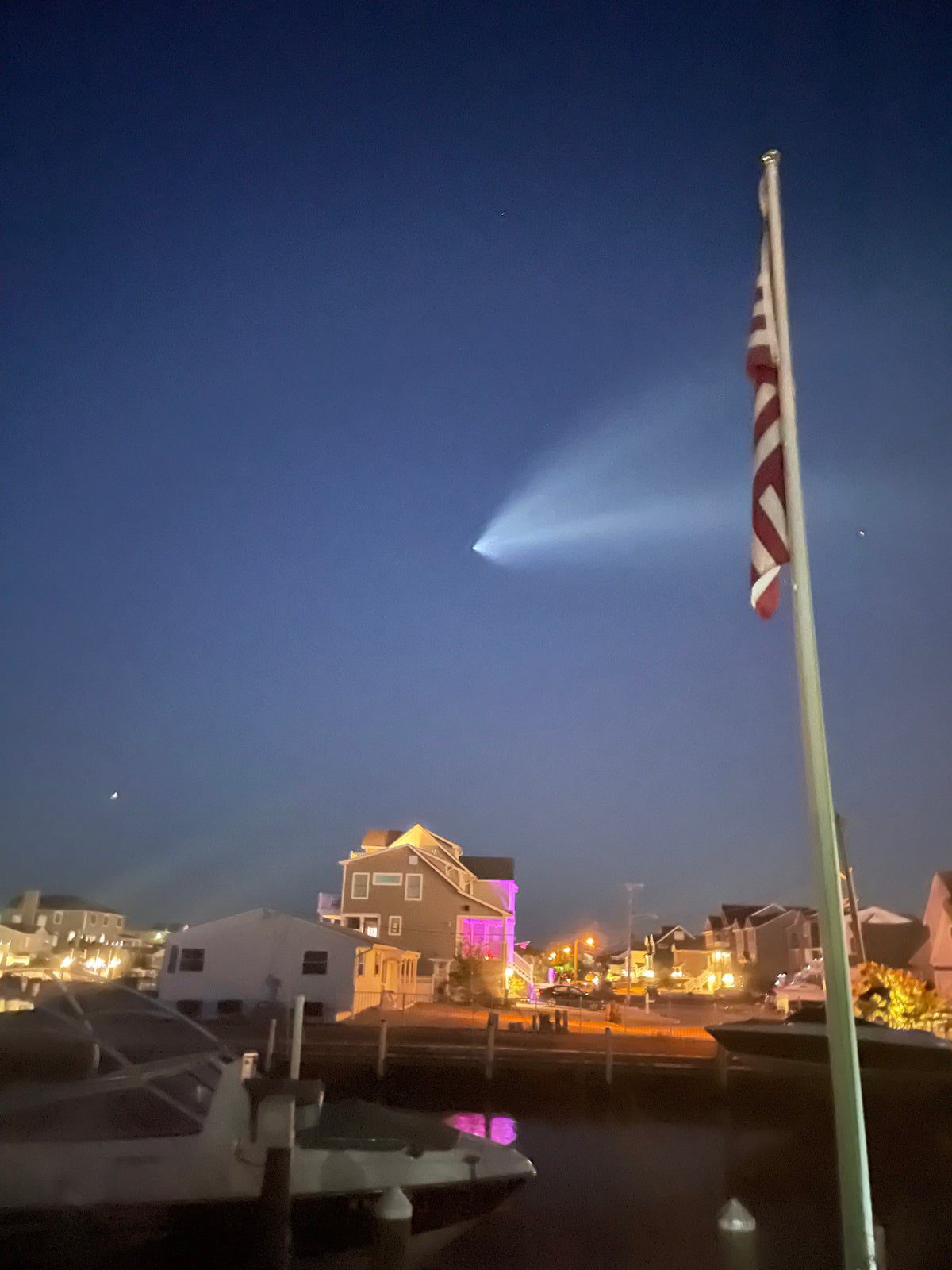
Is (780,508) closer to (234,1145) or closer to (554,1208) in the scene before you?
(234,1145)

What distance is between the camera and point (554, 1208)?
14.9 meters

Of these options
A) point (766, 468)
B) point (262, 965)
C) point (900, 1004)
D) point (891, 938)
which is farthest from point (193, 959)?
point (891, 938)

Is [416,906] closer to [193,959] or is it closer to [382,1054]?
[193,959]

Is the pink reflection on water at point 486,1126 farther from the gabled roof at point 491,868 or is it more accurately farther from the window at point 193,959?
the gabled roof at point 491,868

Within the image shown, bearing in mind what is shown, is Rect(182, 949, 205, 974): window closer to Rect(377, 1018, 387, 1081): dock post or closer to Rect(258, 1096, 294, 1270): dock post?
Rect(377, 1018, 387, 1081): dock post

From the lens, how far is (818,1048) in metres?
23.2

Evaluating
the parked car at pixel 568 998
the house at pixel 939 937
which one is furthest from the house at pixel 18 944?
the house at pixel 939 937

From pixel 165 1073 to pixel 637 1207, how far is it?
8.45m

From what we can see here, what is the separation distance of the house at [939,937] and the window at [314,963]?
1116 inches

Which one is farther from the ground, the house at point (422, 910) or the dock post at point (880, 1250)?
the house at point (422, 910)

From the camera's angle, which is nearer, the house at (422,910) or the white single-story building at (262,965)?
the white single-story building at (262,965)

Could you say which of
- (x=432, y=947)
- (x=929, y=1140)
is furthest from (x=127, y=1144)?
(x=432, y=947)

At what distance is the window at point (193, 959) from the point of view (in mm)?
Result: 37812

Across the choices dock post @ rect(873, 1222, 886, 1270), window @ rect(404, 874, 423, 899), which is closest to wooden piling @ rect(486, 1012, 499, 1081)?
dock post @ rect(873, 1222, 886, 1270)
